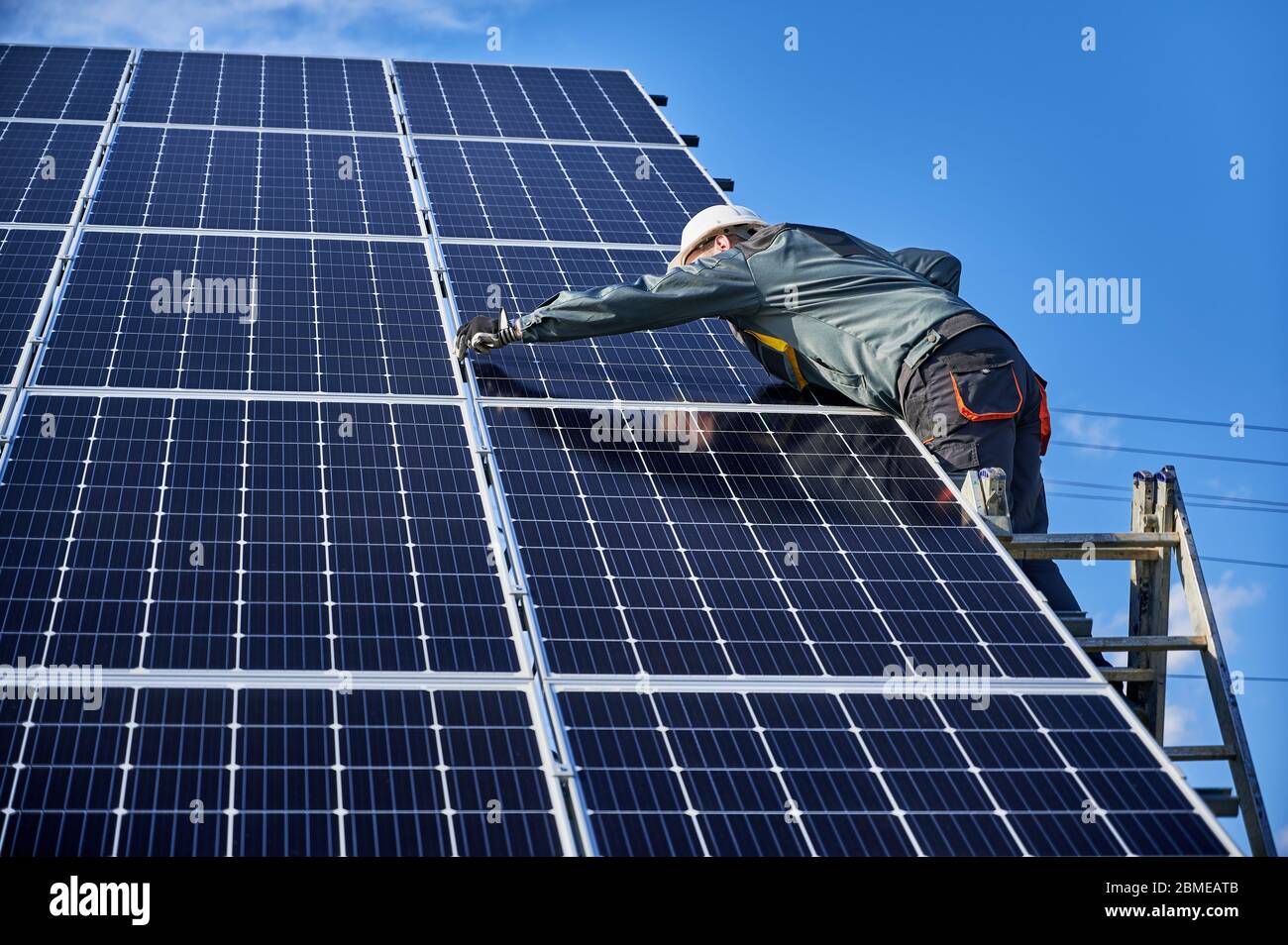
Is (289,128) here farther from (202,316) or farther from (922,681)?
(922,681)

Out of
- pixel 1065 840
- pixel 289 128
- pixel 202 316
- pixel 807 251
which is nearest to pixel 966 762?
pixel 1065 840

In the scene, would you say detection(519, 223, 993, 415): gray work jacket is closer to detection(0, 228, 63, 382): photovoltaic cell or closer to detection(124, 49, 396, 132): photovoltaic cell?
detection(0, 228, 63, 382): photovoltaic cell

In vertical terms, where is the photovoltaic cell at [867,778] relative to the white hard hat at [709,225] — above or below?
below

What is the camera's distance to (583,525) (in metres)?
9.45

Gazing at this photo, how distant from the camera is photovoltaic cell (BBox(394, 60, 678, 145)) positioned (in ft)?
56.3

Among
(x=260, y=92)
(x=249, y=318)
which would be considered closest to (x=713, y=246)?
(x=249, y=318)

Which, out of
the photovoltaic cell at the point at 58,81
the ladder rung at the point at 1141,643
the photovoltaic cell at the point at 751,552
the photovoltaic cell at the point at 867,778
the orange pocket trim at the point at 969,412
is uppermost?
the photovoltaic cell at the point at 58,81

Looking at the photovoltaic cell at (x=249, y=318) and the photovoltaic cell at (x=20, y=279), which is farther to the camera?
the photovoltaic cell at (x=20, y=279)

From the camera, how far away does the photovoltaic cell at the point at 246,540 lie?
316 inches

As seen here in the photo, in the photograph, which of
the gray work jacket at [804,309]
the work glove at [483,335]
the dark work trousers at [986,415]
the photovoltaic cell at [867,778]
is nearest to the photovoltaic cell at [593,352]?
the work glove at [483,335]

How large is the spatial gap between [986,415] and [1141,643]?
6.31ft

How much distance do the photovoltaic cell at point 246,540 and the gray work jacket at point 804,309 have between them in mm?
1437

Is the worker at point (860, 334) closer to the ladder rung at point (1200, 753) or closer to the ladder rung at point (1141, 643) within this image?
the ladder rung at point (1141, 643)

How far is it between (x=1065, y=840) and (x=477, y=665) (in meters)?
2.95
